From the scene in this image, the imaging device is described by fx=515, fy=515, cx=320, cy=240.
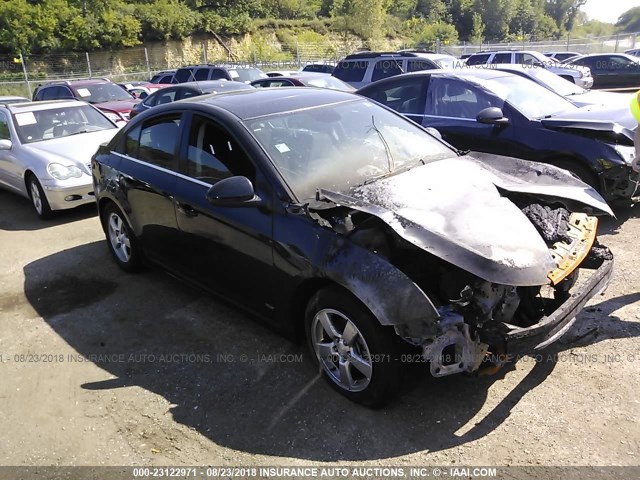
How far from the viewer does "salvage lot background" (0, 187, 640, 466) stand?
276 cm

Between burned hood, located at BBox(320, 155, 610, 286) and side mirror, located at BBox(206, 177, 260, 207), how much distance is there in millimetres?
471

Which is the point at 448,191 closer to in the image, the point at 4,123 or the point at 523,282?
the point at 523,282

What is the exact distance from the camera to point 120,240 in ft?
17.2

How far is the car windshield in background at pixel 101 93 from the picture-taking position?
13.3 meters

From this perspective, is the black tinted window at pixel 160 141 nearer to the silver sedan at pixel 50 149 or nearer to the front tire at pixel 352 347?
the front tire at pixel 352 347

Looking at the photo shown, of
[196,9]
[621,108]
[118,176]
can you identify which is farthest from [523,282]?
[196,9]

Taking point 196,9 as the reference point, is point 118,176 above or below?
below

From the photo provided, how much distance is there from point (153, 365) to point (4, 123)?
636 centimetres

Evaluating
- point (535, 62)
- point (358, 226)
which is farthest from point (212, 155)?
point (535, 62)

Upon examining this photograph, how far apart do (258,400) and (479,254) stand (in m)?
1.64

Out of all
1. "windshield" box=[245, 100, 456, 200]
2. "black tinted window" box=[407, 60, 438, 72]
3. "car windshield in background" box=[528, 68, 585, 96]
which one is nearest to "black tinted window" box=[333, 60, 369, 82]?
"black tinted window" box=[407, 60, 438, 72]

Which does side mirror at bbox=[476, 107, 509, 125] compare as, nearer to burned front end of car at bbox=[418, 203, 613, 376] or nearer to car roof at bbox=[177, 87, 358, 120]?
car roof at bbox=[177, 87, 358, 120]

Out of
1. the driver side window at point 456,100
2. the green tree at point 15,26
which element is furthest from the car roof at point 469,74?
the green tree at point 15,26

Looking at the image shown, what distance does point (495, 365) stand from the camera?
2.82m
